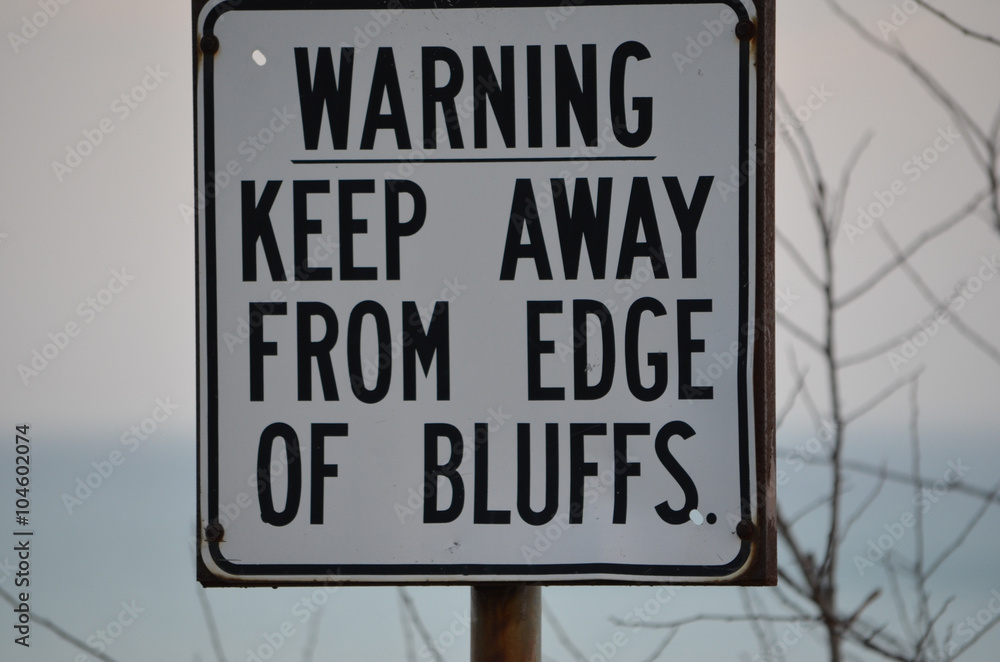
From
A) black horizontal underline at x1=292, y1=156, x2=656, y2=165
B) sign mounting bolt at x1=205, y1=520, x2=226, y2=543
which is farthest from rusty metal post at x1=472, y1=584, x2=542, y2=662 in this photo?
black horizontal underline at x1=292, y1=156, x2=656, y2=165

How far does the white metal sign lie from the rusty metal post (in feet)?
0.21

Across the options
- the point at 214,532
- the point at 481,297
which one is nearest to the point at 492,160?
the point at 481,297

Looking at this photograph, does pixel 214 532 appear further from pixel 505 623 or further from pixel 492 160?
pixel 492 160

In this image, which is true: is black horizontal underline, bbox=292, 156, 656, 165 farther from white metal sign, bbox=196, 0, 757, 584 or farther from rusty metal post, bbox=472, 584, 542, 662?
rusty metal post, bbox=472, 584, 542, 662

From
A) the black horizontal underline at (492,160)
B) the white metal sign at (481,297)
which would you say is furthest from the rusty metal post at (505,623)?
the black horizontal underline at (492,160)

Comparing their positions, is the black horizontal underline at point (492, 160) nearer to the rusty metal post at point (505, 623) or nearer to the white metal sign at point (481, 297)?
the white metal sign at point (481, 297)

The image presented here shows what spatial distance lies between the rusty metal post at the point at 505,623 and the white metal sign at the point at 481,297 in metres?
0.06

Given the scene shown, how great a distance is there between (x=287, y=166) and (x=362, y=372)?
0.30 meters

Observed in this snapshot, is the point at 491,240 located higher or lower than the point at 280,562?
higher

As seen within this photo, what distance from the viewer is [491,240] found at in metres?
1.25

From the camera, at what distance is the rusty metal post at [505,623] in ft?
4.16

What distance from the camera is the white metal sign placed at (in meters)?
1.23

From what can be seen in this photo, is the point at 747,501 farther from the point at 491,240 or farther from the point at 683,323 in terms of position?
the point at 491,240

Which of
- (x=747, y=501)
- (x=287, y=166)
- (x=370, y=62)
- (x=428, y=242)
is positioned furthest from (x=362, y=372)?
(x=747, y=501)
